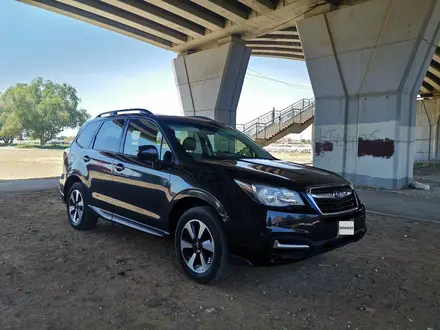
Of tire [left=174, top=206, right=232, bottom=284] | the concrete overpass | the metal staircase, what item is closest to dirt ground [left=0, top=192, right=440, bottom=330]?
tire [left=174, top=206, right=232, bottom=284]

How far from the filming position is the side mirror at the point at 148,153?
3752 millimetres

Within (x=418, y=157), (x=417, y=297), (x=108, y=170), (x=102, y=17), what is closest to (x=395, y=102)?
(x=417, y=297)

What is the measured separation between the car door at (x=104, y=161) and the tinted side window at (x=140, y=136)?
0.20m

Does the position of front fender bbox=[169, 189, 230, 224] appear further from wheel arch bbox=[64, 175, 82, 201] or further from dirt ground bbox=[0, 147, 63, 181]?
dirt ground bbox=[0, 147, 63, 181]

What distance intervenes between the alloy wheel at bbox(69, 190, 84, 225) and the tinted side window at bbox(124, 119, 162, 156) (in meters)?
1.37

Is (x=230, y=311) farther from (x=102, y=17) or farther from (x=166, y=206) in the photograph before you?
(x=102, y=17)

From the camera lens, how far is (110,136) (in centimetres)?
479

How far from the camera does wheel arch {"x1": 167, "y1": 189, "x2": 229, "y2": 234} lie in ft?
10.5

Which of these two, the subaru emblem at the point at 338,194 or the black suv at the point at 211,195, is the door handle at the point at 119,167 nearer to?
the black suv at the point at 211,195

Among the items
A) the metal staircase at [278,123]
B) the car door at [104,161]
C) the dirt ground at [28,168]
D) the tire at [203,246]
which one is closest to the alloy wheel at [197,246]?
the tire at [203,246]

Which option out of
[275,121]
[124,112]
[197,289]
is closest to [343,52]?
[124,112]

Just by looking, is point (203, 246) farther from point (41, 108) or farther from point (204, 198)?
point (41, 108)

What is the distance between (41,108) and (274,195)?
62749mm

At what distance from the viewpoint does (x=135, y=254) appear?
4336 mm
